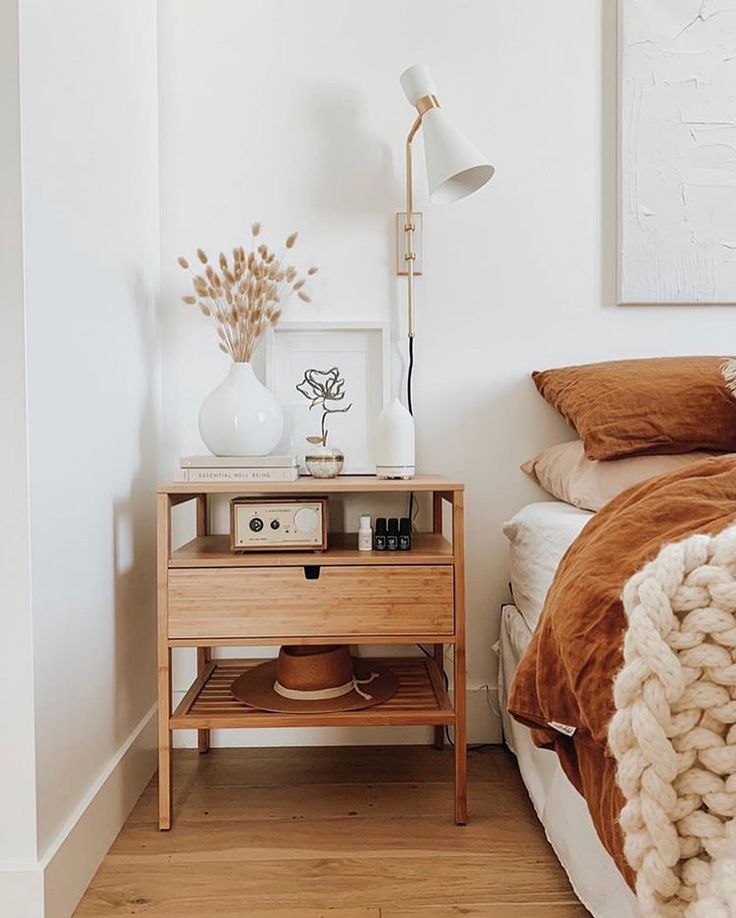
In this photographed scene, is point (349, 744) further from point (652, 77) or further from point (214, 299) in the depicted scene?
point (652, 77)

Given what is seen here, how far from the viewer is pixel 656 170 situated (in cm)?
191

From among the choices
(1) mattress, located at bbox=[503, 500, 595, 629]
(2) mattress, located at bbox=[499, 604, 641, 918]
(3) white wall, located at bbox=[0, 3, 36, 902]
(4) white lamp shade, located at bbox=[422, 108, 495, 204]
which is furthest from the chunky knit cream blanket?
(4) white lamp shade, located at bbox=[422, 108, 495, 204]

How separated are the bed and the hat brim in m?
0.30

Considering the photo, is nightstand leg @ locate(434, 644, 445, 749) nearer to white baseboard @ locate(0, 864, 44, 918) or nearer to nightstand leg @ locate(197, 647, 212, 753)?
nightstand leg @ locate(197, 647, 212, 753)

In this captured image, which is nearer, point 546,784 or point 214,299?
point 546,784

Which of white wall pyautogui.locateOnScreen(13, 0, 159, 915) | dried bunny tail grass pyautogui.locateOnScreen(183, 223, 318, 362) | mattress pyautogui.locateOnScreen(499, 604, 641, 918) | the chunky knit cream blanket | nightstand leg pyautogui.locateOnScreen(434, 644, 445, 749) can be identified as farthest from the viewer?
nightstand leg pyautogui.locateOnScreen(434, 644, 445, 749)

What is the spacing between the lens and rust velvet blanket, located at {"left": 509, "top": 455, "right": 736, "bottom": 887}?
0.72 m

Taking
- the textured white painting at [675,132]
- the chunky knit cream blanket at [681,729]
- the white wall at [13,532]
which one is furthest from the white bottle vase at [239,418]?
the chunky knit cream blanket at [681,729]

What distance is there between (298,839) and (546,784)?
1.59 ft

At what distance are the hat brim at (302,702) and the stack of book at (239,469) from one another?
461mm

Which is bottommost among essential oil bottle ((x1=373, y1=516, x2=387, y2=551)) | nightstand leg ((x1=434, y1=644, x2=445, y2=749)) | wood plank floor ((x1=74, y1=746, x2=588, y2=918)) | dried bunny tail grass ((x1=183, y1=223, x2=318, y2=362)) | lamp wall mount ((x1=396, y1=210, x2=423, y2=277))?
wood plank floor ((x1=74, y1=746, x2=588, y2=918))

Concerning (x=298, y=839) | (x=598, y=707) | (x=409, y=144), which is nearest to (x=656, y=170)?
(x=409, y=144)

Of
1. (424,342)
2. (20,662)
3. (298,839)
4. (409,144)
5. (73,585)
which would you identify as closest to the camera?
(20,662)

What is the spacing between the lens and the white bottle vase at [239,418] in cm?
167
